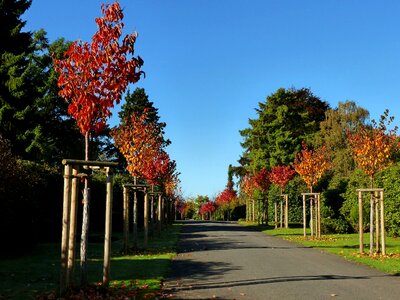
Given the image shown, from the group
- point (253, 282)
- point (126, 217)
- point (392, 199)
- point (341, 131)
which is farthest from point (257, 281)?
point (341, 131)

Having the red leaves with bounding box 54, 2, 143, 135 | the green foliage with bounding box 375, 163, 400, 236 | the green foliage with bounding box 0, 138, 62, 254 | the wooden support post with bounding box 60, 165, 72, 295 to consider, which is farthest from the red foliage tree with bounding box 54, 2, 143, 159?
the green foliage with bounding box 375, 163, 400, 236

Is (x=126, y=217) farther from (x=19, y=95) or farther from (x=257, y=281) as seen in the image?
(x=19, y=95)

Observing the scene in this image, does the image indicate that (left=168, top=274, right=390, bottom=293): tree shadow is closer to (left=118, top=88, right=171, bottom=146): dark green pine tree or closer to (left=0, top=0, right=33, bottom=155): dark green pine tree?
(left=0, top=0, right=33, bottom=155): dark green pine tree

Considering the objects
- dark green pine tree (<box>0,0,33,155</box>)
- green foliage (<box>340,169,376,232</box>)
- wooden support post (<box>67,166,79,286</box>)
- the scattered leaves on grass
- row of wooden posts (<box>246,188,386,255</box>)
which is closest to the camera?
the scattered leaves on grass

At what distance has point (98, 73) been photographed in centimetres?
989

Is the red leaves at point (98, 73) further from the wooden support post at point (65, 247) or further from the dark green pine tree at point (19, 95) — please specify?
the dark green pine tree at point (19, 95)

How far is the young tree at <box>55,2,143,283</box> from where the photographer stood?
31.6ft

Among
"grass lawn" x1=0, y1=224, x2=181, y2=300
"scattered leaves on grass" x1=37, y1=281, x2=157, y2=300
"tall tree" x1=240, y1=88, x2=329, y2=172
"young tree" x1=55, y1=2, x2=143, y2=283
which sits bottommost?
"grass lawn" x1=0, y1=224, x2=181, y2=300

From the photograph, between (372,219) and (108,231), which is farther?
(372,219)

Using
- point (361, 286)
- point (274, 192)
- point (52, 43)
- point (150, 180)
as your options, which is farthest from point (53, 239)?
point (52, 43)

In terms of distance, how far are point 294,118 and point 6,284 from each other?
45.3 m

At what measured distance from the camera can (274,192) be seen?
121 ft

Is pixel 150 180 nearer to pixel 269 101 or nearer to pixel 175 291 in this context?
pixel 175 291

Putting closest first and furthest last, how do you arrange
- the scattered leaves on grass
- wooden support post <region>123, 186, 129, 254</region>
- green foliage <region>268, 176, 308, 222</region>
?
the scattered leaves on grass → wooden support post <region>123, 186, 129, 254</region> → green foliage <region>268, 176, 308, 222</region>
